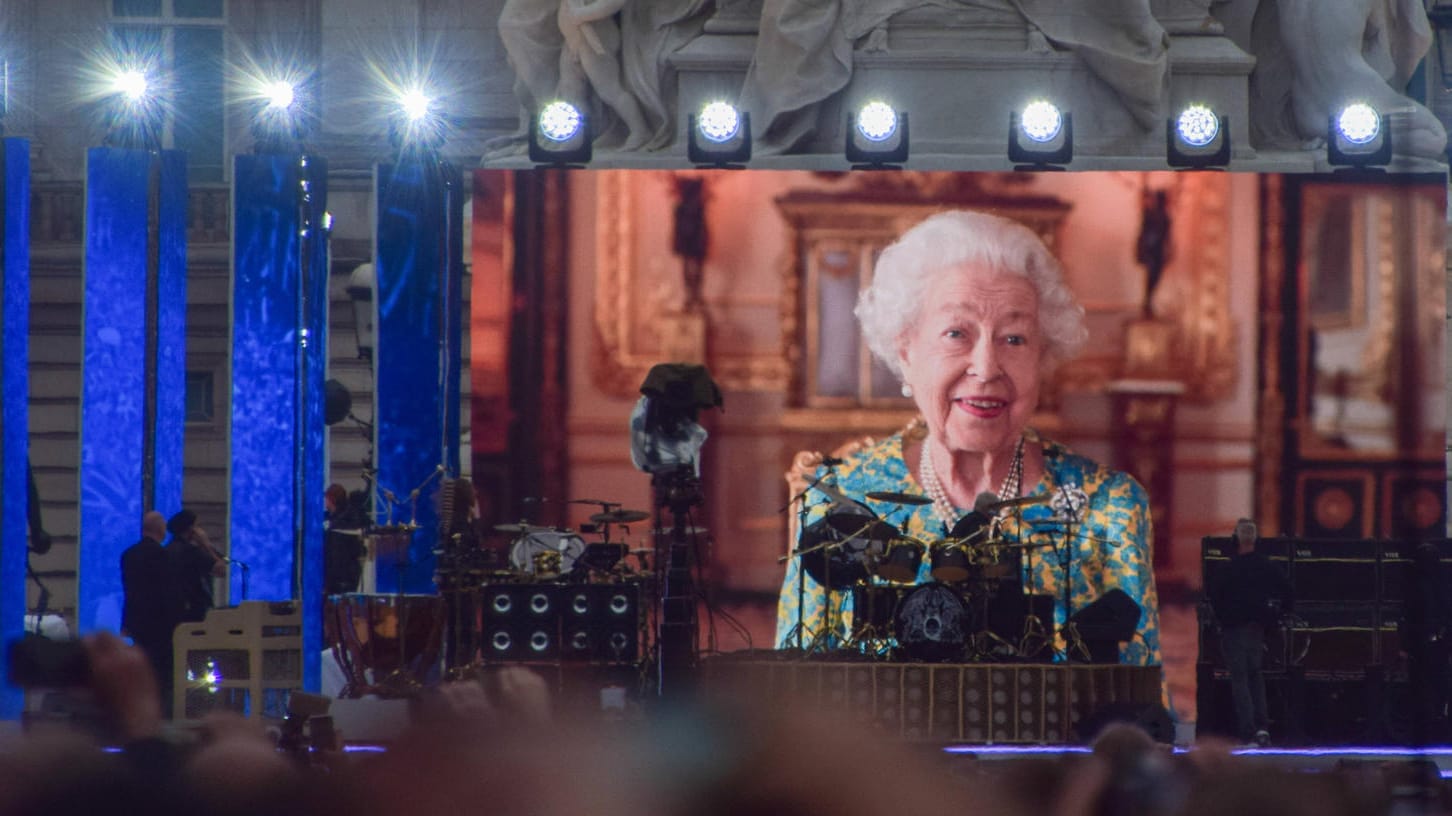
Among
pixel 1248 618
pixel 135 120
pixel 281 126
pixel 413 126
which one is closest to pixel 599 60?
pixel 413 126

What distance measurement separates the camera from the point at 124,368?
14305 millimetres

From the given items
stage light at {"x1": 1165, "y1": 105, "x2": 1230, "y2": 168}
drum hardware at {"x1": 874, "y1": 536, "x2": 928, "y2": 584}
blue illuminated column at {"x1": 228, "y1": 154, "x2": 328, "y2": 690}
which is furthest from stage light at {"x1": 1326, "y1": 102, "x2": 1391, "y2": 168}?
blue illuminated column at {"x1": 228, "y1": 154, "x2": 328, "y2": 690}

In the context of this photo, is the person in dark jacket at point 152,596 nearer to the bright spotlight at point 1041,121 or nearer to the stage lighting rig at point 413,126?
the stage lighting rig at point 413,126

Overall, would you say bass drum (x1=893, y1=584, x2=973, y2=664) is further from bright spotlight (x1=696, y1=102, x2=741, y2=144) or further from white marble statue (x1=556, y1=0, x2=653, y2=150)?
white marble statue (x1=556, y1=0, x2=653, y2=150)

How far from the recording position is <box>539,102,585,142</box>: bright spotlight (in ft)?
53.3

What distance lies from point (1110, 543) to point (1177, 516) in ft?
2.02

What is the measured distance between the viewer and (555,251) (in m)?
17.4

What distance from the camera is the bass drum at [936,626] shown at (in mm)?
13930

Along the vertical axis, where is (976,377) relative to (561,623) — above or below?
above

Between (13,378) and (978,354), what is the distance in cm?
749

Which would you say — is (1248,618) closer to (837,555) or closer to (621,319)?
(837,555)

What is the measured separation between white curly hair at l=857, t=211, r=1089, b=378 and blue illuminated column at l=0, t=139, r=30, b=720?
22.2ft

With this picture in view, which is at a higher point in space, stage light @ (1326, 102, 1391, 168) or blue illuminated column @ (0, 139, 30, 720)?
stage light @ (1326, 102, 1391, 168)

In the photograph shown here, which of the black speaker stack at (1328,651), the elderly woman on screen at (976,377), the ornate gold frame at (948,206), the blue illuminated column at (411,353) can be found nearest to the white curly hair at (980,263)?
the elderly woman on screen at (976,377)
